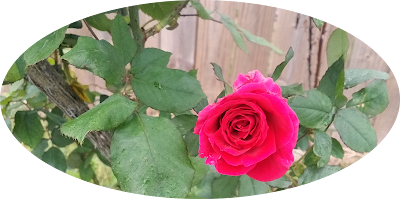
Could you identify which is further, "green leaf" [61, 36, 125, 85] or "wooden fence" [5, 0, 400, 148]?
"wooden fence" [5, 0, 400, 148]

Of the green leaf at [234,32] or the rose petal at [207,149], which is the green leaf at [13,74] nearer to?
the rose petal at [207,149]

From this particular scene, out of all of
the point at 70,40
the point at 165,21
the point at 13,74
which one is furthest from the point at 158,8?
the point at 13,74

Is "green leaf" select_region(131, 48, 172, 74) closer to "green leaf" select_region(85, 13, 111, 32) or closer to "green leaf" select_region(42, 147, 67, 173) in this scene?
"green leaf" select_region(85, 13, 111, 32)

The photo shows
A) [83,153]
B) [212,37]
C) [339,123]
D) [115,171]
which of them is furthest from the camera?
[212,37]

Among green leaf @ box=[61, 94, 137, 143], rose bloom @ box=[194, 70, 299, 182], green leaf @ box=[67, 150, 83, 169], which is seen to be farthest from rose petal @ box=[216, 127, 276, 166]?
green leaf @ box=[67, 150, 83, 169]

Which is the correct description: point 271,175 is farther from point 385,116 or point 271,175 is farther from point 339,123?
point 385,116

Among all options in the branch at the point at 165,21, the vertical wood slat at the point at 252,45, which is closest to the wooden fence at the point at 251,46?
the vertical wood slat at the point at 252,45

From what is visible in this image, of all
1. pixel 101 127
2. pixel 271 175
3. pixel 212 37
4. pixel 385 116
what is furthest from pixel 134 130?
pixel 212 37
